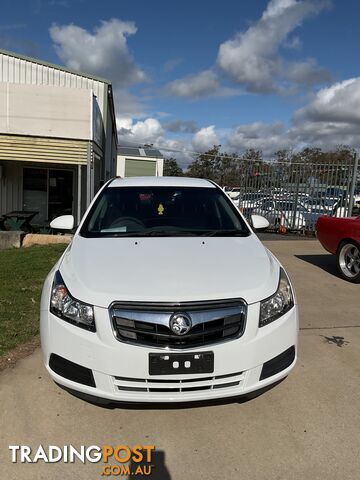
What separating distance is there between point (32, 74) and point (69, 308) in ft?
45.2

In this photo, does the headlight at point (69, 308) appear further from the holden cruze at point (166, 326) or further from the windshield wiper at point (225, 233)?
the windshield wiper at point (225, 233)

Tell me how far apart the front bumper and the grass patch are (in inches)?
62.9

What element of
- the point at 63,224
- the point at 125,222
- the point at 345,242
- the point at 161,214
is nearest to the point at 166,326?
the point at 125,222

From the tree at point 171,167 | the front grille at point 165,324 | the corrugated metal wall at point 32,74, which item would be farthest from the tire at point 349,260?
the tree at point 171,167

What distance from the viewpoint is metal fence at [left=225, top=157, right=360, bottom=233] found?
43.0ft

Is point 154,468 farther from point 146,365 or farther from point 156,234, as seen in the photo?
point 156,234

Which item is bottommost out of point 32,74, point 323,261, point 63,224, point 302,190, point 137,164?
point 323,261

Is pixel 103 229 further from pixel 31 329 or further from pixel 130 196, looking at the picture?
pixel 31 329

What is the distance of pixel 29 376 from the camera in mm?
3467

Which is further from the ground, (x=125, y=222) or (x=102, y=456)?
(x=125, y=222)

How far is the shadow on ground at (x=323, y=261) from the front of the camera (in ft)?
26.5

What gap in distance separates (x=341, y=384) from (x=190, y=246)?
1.69m

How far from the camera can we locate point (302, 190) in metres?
13.8

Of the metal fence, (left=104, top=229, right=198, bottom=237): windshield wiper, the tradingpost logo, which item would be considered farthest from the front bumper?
the metal fence
